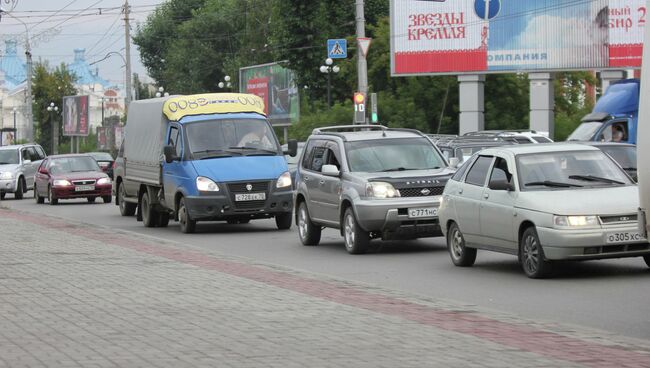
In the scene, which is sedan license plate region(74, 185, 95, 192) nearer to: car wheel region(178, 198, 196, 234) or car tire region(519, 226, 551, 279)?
car wheel region(178, 198, 196, 234)

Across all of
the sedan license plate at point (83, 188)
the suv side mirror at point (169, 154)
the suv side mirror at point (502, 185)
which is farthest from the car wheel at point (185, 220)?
the sedan license plate at point (83, 188)

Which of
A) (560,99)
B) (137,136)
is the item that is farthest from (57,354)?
(560,99)

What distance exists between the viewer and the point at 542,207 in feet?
49.0

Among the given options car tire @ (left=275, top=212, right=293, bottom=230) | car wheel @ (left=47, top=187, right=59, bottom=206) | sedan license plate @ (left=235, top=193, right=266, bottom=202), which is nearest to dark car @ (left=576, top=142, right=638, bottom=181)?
sedan license plate @ (left=235, top=193, right=266, bottom=202)

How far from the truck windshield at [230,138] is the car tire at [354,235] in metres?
6.27

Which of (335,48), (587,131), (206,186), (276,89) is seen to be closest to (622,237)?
(206,186)

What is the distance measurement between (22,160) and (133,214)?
19484 millimetres

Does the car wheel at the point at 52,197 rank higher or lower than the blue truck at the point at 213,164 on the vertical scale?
lower

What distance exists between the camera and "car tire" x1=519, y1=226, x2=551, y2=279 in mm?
14906

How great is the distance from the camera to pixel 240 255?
2034cm

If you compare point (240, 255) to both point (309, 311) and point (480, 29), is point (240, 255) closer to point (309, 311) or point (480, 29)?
point (309, 311)

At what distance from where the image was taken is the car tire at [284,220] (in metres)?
26.2

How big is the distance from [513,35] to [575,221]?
143 feet

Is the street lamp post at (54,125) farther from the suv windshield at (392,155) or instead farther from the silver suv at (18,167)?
the suv windshield at (392,155)
